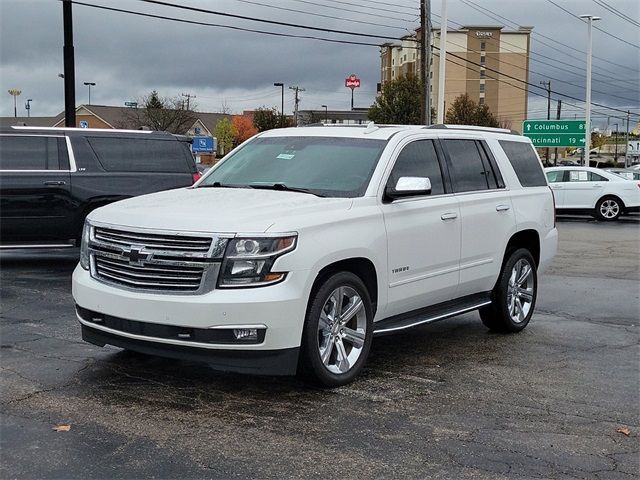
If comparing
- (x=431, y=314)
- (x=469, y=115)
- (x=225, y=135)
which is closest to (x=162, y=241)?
(x=431, y=314)

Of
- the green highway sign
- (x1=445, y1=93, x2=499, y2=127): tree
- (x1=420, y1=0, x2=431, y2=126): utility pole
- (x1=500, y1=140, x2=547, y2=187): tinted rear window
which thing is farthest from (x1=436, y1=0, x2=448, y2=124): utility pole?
(x1=445, y1=93, x2=499, y2=127): tree

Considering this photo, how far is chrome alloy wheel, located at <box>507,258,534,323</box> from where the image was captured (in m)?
7.70

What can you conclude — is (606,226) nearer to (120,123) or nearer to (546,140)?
(546,140)

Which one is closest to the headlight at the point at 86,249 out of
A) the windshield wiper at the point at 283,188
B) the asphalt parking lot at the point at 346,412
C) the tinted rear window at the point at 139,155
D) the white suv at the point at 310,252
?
the white suv at the point at 310,252

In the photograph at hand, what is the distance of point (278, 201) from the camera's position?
5.61 m

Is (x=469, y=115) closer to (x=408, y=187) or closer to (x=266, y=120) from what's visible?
(x=266, y=120)

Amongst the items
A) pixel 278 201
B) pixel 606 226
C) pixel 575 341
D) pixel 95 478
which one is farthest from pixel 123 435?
pixel 606 226

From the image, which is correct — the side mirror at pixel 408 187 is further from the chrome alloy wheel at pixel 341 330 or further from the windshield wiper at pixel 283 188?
the chrome alloy wheel at pixel 341 330

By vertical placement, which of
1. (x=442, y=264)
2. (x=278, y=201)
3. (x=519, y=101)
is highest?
(x=519, y=101)

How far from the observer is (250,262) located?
16.4 feet

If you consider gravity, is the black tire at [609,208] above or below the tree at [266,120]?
below

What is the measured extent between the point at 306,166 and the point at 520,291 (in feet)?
9.29

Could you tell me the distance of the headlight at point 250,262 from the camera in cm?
496

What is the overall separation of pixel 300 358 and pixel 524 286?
3.51 metres
